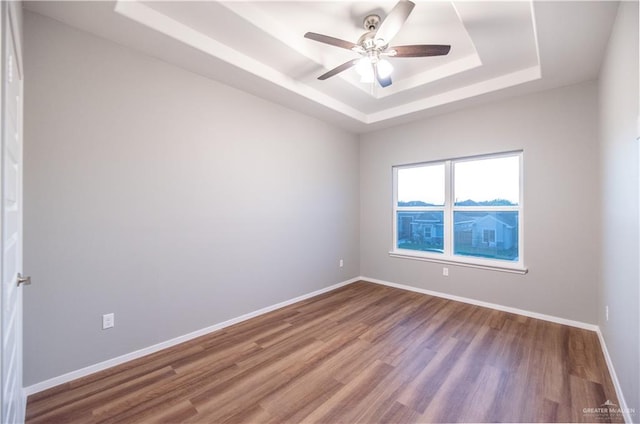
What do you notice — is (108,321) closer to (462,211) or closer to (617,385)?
(617,385)

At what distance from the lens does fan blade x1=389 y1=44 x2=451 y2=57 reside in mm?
2057

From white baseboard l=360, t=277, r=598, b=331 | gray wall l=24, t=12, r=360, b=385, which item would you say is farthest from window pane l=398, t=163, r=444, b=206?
gray wall l=24, t=12, r=360, b=385

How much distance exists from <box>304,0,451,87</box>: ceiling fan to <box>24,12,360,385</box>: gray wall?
1.35 meters

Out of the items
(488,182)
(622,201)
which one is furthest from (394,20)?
(488,182)

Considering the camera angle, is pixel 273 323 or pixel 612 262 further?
pixel 273 323

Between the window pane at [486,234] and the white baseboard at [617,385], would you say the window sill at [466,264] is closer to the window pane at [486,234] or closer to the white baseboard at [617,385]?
the window pane at [486,234]

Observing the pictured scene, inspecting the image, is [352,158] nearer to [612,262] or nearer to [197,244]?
[197,244]

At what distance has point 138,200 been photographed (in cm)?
233

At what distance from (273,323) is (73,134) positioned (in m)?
2.46

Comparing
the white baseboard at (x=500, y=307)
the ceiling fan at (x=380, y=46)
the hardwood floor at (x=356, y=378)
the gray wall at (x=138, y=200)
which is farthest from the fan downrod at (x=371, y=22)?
the white baseboard at (x=500, y=307)

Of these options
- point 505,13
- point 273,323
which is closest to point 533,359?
point 273,323

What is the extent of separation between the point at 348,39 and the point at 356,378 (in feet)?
9.63

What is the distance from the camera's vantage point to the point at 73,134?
2020mm

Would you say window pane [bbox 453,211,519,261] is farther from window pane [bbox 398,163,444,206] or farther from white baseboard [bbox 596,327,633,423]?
white baseboard [bbox 596,327,633,423]
